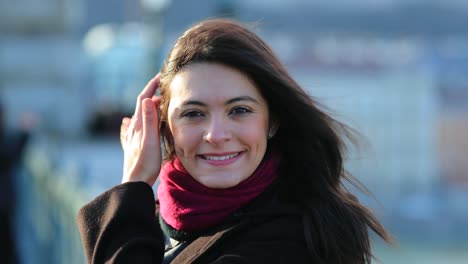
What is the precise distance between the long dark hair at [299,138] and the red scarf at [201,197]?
0.06m

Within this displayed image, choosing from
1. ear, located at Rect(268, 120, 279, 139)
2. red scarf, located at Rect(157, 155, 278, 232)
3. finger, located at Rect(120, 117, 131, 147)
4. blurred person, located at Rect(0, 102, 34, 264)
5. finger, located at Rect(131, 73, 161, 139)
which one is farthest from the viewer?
blurred person, located at Rect(0, 102, 34, 264)

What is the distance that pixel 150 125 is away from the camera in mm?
2416

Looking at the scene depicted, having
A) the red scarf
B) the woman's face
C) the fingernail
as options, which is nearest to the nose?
the woman's face

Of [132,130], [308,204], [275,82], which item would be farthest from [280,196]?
[132,130]

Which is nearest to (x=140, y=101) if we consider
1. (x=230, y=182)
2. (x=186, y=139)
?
(x=186, y=139)

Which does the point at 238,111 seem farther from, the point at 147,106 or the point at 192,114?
the point at 147,106

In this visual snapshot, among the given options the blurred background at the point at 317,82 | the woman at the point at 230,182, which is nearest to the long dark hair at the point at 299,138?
the woman at the point at 230,182

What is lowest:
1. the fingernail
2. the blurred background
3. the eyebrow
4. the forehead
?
the blurred background

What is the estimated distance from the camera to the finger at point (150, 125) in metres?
2.41

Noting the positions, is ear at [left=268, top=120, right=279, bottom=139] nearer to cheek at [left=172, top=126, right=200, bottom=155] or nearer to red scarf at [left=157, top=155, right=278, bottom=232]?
red scarf at [left=157, top=155, right=278, bottom=232]

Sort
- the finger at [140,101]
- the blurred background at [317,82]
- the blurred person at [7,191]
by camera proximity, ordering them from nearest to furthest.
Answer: the finger at [140,101], the blurred person at [7,191], the blurred background at [317,82]

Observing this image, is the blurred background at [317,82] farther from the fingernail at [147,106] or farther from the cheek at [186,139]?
the cheek at [186,139]

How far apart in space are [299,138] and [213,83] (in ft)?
0.95

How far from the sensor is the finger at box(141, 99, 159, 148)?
2406 mm
